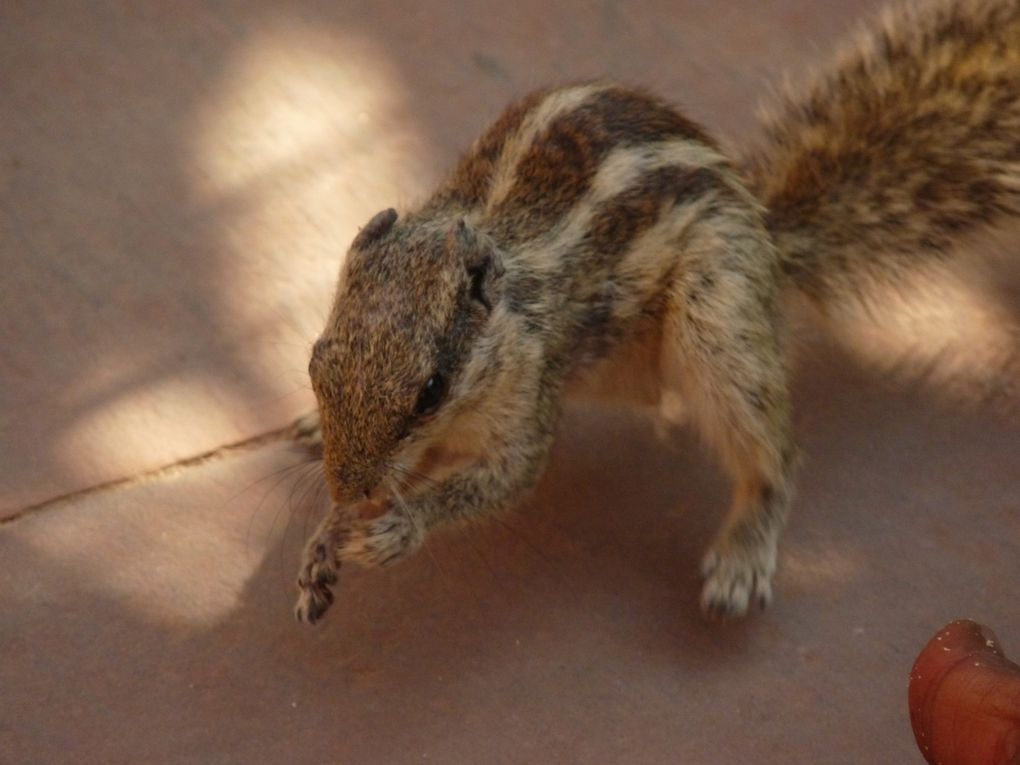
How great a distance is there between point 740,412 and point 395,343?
75 centimetres

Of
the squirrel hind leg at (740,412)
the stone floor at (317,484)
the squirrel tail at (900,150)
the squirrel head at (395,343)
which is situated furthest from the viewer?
the squirrel tail at (900,150)

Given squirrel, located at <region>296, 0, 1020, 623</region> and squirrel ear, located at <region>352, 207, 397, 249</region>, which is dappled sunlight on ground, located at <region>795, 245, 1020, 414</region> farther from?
squirrel ear, located at <region>352, 207, 397, 249</region>

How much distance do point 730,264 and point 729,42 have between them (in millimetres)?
1327

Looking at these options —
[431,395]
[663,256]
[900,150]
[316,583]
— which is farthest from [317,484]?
[900,150]

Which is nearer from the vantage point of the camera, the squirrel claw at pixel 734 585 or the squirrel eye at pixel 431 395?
the squirrel eye at pixel 431 395

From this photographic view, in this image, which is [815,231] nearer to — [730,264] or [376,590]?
[730,264]

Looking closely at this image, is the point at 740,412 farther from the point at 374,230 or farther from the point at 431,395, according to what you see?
the point at 374,230

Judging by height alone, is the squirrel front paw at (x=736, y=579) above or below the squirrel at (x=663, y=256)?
below

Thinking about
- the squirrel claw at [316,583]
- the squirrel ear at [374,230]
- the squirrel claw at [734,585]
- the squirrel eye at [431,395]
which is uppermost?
the squirrel ear at [374,230]

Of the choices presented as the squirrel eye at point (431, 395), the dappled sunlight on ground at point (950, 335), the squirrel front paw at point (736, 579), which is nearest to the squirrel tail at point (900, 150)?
the dappled sunlight on ground at point (950, 335)

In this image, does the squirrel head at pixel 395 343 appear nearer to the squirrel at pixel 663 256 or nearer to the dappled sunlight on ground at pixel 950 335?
the squirrel at pixel 663 256

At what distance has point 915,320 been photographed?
3201 mm

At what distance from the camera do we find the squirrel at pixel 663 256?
2475mm

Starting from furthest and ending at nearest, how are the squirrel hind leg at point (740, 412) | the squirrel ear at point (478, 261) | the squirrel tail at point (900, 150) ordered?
the squirrel tail at point (900, 150)
the squirrel hind leg at point (740, 412)
the squirrel ear at point (478, 261)
